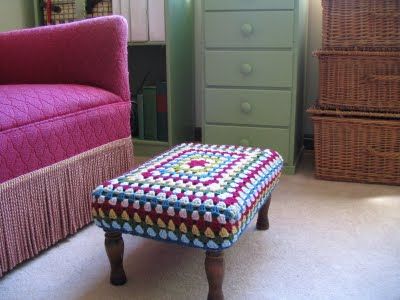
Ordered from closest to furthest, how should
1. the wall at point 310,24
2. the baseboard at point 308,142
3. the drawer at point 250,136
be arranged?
the drawer at point 250,136, the wall at point 310,24, the baseboard at point 308,142

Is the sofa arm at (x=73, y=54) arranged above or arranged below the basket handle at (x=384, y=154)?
above

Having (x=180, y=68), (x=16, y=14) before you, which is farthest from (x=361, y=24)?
(x=16, y=14)

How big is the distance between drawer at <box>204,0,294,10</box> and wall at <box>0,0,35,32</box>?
0.94 metres

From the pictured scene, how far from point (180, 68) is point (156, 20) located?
0.79 ft

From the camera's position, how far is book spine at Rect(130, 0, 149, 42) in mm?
2051

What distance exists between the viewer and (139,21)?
81.4 inches

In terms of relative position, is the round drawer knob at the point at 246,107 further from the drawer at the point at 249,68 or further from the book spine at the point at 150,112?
the book spine at the point at 150,112

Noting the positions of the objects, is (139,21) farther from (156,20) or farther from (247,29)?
(247,29)

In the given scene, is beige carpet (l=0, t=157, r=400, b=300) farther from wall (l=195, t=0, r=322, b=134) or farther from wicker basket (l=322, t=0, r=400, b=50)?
Result: wall (l=195, t=0, r=322, b=134)

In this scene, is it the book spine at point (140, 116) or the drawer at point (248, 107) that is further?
the book spine at point (140, 116)

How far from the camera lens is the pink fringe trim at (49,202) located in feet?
3.70

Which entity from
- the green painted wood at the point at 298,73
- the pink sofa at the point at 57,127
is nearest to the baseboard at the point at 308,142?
the green painted wood at the point at 298,73

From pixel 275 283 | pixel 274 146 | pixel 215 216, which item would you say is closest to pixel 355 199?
pixel 274 146

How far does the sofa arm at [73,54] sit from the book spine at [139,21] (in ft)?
1.95
